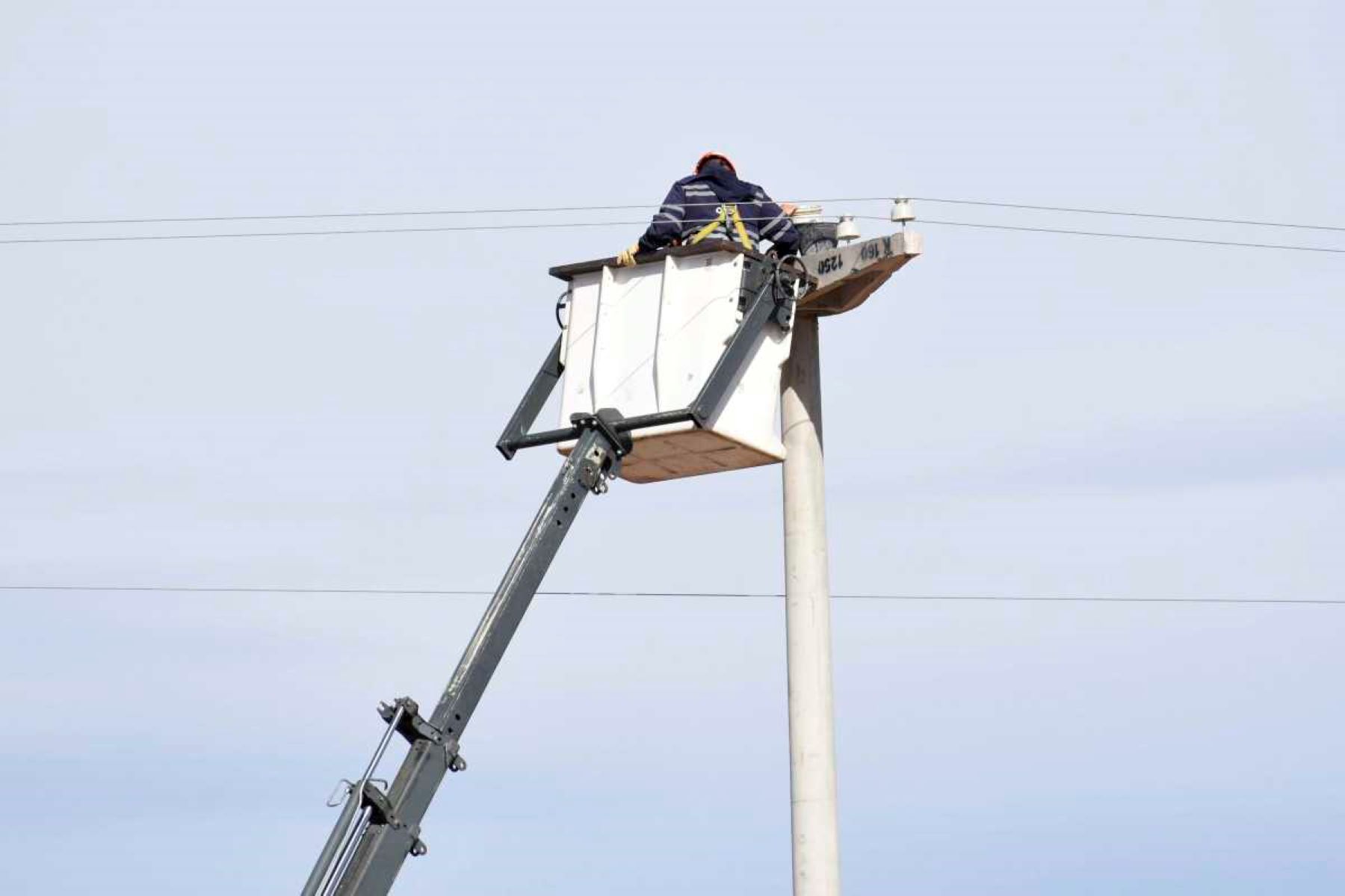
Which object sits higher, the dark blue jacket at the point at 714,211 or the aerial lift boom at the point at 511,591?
the dark blue jacket at the point at 714,211

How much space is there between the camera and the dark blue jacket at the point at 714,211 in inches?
762

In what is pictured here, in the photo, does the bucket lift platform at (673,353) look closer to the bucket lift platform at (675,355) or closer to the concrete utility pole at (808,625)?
the bucket lift platform at (675,355)

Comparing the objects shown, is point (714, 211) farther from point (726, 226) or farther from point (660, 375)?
point (660, 375)

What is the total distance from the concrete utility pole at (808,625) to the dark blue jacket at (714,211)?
2.13 metres

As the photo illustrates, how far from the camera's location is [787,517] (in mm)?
21297

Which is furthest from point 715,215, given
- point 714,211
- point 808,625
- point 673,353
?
point 808,625

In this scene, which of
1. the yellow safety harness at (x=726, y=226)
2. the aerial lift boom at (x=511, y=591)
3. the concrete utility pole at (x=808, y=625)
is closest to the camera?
the aerial lift boom at (x=511, y=591)

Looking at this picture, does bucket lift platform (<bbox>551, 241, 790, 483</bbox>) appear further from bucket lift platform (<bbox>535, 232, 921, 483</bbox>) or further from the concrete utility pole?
the concrete utility pole

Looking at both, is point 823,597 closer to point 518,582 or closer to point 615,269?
point 615,269

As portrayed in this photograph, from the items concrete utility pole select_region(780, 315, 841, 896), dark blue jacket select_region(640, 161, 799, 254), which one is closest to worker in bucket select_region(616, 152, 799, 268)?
dark blue jacket select_region(640, 161, 799, 254)

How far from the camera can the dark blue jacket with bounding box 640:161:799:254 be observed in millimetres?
19344

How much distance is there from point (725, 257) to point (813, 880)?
5.84 m

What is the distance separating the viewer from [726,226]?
19312 millimetres

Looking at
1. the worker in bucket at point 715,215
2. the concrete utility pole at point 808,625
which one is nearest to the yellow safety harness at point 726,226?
the worker in bucket at point 715,215
